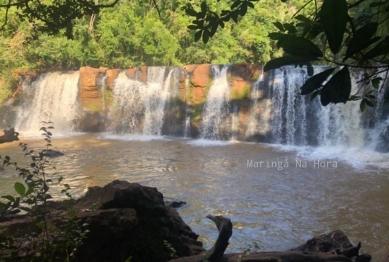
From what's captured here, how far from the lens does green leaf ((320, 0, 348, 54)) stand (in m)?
0.97

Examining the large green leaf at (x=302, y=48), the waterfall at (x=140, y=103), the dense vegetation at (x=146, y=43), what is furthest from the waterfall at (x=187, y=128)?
the large green leaf at (x=302, y=48)

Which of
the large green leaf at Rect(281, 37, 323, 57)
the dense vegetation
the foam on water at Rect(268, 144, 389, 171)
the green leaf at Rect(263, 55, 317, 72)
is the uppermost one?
the dense vegetation

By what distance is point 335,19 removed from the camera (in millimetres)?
975

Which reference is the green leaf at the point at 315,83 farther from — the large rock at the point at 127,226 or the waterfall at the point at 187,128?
the waterfall at the point at 187,128

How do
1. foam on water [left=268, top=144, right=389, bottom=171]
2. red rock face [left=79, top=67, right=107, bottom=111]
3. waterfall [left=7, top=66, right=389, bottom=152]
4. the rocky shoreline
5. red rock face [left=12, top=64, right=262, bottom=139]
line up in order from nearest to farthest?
1. the rocky shoreline
2. foam on water [left=268, top=144, right=389, bottom=171]
3. waterfall [left=7, top=66, right=389, bottom=152]
4. red rock face [left=12, top=64, right=262, bottom=139]
5. red rock face [left=79, top=67, right=107, bottom=111]

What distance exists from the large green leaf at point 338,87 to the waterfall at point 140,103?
1445cm

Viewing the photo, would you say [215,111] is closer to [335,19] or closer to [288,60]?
[288,60]

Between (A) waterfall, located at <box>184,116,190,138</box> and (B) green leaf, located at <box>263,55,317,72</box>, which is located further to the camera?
(A) waterfall, located at <box>184,116,190,138</box>

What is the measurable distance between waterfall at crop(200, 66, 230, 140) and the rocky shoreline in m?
10.0

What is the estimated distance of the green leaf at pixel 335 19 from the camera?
0.97 m

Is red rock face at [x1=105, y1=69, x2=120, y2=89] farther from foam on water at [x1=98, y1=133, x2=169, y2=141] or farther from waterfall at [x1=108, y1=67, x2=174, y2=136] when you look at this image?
foam on water at [x1=98, y1=133, x2=169, y2=141]

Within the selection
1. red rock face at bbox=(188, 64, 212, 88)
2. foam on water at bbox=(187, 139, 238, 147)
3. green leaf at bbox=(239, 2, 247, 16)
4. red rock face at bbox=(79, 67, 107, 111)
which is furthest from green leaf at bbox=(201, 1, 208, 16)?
red rock face at bbox=(79, 67, 107, 111)

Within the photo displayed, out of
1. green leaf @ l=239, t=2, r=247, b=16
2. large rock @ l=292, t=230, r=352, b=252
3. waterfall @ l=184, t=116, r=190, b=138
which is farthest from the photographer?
waterfall @ l=184, t=116, r=190, b=138

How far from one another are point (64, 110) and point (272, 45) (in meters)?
10.0
